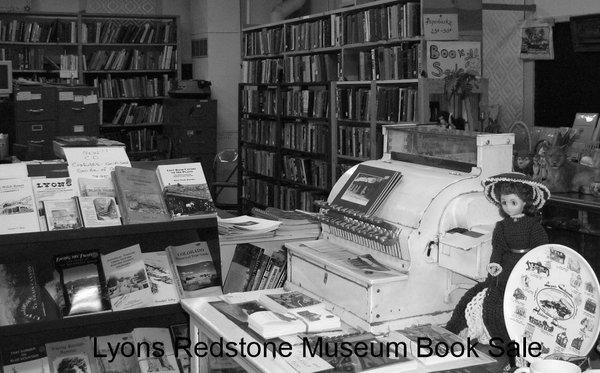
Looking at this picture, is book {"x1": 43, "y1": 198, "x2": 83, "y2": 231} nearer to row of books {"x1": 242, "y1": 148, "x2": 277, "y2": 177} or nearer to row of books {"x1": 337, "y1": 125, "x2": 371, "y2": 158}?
row of books {"x1": 337, "y1": 125, "x2": 371, "y2": 158}

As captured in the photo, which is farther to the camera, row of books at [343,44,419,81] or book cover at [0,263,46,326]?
row of books at [343,44,419,81]

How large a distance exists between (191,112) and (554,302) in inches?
303

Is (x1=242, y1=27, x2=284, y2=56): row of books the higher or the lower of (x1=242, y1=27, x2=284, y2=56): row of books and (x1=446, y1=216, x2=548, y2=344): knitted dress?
the higher

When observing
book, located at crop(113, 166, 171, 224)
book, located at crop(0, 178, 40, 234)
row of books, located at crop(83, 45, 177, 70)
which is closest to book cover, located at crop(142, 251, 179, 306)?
book, located at crop(113, 166, 171, 224)

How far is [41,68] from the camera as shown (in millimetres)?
→ 9289

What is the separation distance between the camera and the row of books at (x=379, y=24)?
5.78 m

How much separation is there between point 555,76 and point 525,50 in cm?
36

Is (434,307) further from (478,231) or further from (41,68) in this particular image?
(41,68)

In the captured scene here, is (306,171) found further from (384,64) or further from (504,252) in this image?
(504,252)

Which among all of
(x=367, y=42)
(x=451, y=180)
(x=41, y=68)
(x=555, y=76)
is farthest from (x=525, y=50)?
(x=41, y=68)

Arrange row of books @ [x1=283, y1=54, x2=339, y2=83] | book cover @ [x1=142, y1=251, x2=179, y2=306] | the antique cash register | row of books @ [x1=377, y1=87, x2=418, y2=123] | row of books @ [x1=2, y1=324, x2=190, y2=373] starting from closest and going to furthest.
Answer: the antique cash register, row of books @ [x1=2, y1=324, x2=190, y2=373], book cover @ [x1=142, y1=251, x2=179, y2=306], row of books @ [x1=377, y1=87, x2=418, y2=123], row of books @ [x1=283, y1=54, x2=339, y2=83]

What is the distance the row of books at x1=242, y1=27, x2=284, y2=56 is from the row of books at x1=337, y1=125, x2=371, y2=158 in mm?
1943

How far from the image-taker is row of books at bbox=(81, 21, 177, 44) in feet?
31.3

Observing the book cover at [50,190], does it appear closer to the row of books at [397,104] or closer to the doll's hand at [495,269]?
the doll's hand at [495,269]
